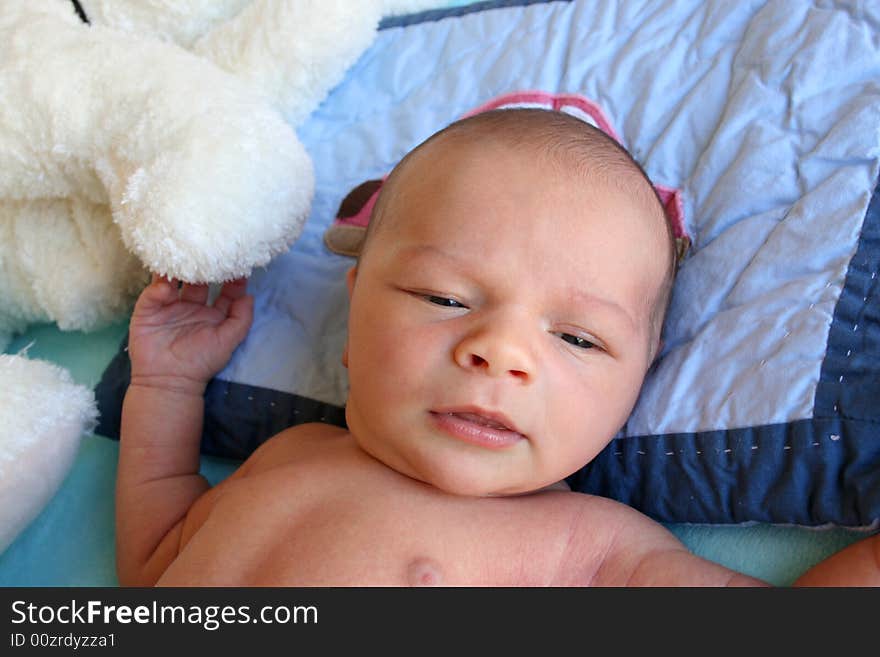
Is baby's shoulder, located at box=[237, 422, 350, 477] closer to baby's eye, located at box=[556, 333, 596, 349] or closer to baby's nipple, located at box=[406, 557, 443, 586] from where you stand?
baby's nipple, located at box=[406, 557, 443, 586]

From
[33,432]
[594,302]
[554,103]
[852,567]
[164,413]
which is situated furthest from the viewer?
[554,103]

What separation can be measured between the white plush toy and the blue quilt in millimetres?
136

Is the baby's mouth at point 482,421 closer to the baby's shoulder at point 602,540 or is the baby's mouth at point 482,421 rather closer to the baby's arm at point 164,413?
the baby's shoulder at point 602,540

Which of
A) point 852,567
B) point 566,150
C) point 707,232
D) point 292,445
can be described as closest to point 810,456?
point 852,567

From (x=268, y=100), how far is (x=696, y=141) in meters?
0.74

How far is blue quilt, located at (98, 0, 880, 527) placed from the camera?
99 centimetres

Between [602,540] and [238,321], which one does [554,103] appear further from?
[602,540]

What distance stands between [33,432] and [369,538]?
1.73 feet

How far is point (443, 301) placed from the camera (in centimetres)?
98

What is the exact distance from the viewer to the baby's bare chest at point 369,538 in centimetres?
96

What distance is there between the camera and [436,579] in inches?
37.3

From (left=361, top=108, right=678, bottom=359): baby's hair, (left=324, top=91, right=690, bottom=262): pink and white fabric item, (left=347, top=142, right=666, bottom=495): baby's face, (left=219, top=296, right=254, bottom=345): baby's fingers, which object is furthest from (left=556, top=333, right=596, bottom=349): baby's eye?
(left=219, top=296, right=254, bottom=345): baby's fingers

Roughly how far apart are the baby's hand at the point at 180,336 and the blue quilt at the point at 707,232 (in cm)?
4
